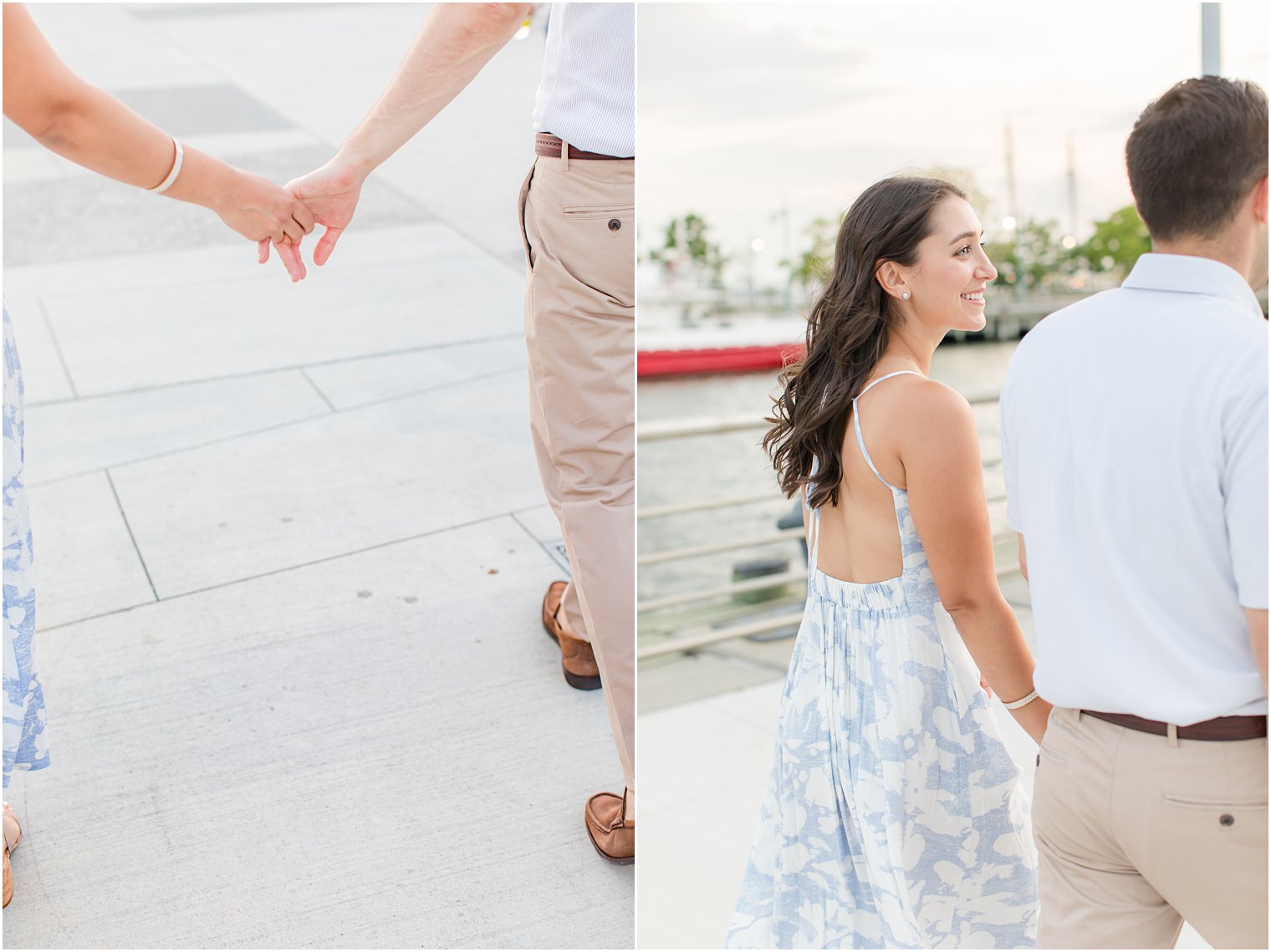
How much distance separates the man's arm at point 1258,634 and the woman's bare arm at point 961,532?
21.4 inches

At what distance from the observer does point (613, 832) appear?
8.73ft

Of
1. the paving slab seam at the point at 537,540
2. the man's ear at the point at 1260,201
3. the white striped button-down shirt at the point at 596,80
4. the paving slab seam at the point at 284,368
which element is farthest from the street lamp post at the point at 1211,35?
the paving slab seam at the point at 284,368

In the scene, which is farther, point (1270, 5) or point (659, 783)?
point (659, 783)

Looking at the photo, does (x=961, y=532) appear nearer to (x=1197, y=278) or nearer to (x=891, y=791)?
(x=891, y=791)

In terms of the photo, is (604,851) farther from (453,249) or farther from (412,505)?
(453,249)

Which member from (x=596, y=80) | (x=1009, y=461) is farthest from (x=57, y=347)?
(x=1009, y=461)

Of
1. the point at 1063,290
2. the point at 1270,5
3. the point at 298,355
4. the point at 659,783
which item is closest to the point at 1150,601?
the point at 1270,5

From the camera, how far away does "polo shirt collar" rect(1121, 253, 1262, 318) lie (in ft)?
5.05

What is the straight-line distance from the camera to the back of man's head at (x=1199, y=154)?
1.52 m

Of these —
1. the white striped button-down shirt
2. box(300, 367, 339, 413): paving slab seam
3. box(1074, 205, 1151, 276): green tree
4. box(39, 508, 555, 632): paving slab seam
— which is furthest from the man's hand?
box(1074, 205, 1151, 276): green tree

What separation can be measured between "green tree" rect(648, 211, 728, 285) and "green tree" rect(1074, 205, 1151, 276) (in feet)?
87.4

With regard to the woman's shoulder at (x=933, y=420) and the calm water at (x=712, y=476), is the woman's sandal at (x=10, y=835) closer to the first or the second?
the calm water at (x=712, y=476)

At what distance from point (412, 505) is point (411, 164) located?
19.3 feet

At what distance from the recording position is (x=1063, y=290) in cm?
9188
